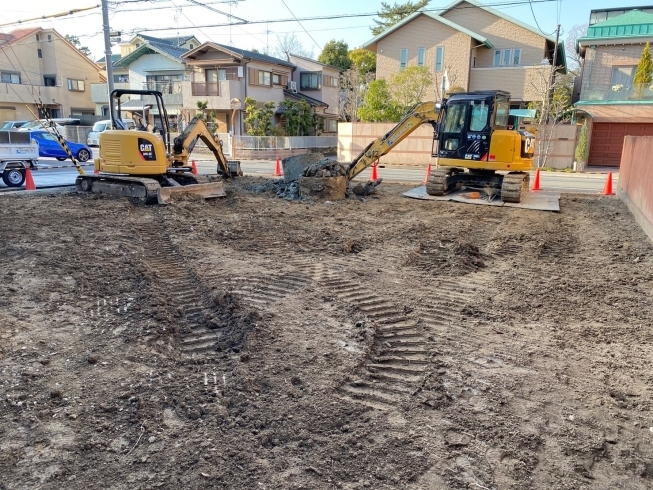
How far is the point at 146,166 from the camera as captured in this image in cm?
1093

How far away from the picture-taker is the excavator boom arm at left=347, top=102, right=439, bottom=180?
1269cm

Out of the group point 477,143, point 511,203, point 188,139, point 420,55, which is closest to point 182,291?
point 188,139

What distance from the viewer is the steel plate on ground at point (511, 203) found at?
11672 millimetres

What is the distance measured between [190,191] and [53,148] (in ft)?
47.1

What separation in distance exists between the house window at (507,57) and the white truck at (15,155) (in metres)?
25.7

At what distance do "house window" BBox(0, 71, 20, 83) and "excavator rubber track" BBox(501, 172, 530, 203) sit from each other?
40.9 meters

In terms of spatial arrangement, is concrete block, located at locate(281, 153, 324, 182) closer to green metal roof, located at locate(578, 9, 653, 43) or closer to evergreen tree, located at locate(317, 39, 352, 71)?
green metal roof, located at locate(578, 9, 653, 43)

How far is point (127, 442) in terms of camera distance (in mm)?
2994

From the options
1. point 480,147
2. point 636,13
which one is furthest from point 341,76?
point 480,147

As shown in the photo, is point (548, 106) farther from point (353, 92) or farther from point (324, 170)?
point (324, 170)

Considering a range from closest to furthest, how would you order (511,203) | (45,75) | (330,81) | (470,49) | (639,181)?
(639,181) < (511,203) < (470,49) < (45,75) < (330,81)

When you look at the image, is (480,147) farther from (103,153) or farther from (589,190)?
(103,153)

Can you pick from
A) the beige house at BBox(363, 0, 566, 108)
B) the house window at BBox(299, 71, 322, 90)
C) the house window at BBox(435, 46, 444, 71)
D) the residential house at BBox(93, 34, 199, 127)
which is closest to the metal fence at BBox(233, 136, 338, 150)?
the beige house at BBox(363, 0, 566, 108)

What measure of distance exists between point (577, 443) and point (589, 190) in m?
14.6
